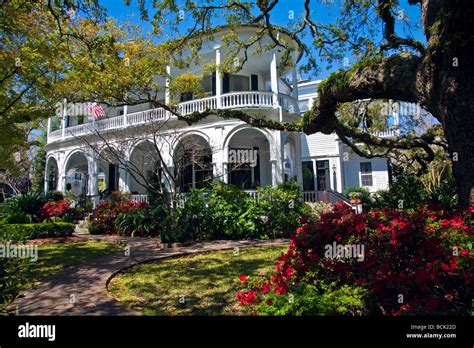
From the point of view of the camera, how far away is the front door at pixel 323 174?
71.2 feet

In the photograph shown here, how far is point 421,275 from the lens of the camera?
294 cm

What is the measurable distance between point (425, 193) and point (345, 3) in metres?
7.18

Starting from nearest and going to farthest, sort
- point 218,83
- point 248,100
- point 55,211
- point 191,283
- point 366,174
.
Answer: point 191,283
point 55,211
point 248,100
point 218,83
point 366,174

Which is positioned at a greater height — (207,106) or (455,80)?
(207,106)

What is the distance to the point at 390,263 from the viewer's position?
11.4 feet

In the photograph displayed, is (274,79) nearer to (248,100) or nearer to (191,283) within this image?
(248,100)

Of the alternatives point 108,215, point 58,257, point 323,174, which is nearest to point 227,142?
point 108,215

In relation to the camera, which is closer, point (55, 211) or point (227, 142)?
point (55, 211)

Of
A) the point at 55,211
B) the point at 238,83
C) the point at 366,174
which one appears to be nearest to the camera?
the point at 55,211

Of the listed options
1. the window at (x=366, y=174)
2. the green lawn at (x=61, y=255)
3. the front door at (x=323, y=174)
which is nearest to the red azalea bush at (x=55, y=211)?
the green lawn at (x=61, y=255)

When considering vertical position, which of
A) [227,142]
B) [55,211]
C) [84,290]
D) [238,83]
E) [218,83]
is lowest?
[84,290]

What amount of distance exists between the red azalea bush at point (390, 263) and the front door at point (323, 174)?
17849 millimetres

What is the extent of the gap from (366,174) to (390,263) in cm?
2005

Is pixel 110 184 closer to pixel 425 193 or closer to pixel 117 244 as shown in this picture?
pixel 117 244
